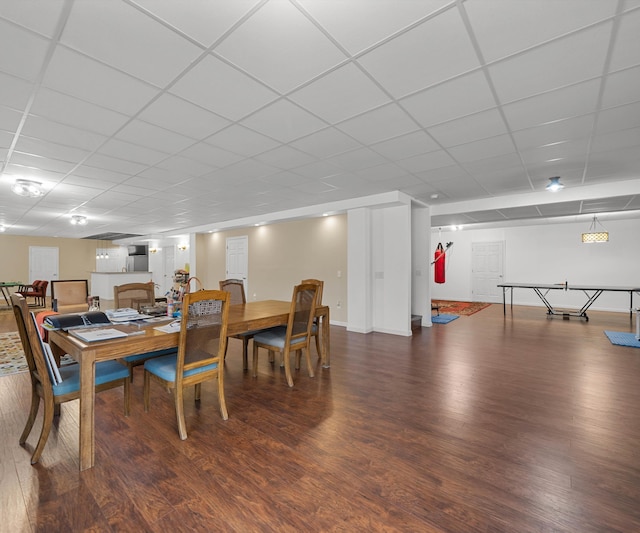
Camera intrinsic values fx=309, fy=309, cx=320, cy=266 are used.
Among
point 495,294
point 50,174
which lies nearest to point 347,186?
point 50,174

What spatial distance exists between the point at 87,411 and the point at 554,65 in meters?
3.61

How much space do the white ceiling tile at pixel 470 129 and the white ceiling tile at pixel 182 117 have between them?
1.98 metres

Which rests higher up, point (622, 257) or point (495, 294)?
point (622, 257)

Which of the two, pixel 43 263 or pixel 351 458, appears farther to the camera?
pixel 43 263

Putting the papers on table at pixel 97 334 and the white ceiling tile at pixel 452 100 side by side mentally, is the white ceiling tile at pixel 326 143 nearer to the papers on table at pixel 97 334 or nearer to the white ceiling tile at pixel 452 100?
the white ceiling tile at pixel 452 100

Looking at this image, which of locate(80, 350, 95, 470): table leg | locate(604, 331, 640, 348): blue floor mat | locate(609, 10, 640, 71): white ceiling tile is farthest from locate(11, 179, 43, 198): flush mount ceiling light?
locate(604, 331, 640, 348): blue floor mat

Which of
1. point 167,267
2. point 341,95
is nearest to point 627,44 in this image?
point 341,95

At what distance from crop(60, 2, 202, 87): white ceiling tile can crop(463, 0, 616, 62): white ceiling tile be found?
5.18 ft

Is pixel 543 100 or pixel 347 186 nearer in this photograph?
pixel 543 100

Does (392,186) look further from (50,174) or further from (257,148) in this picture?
(50,174)

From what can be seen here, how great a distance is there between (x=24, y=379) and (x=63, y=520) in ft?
8.74

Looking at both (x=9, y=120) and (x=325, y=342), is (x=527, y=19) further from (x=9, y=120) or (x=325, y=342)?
(x=9, y=120)

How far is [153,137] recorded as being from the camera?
9.87 ft

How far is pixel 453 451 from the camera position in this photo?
2.05 meters
